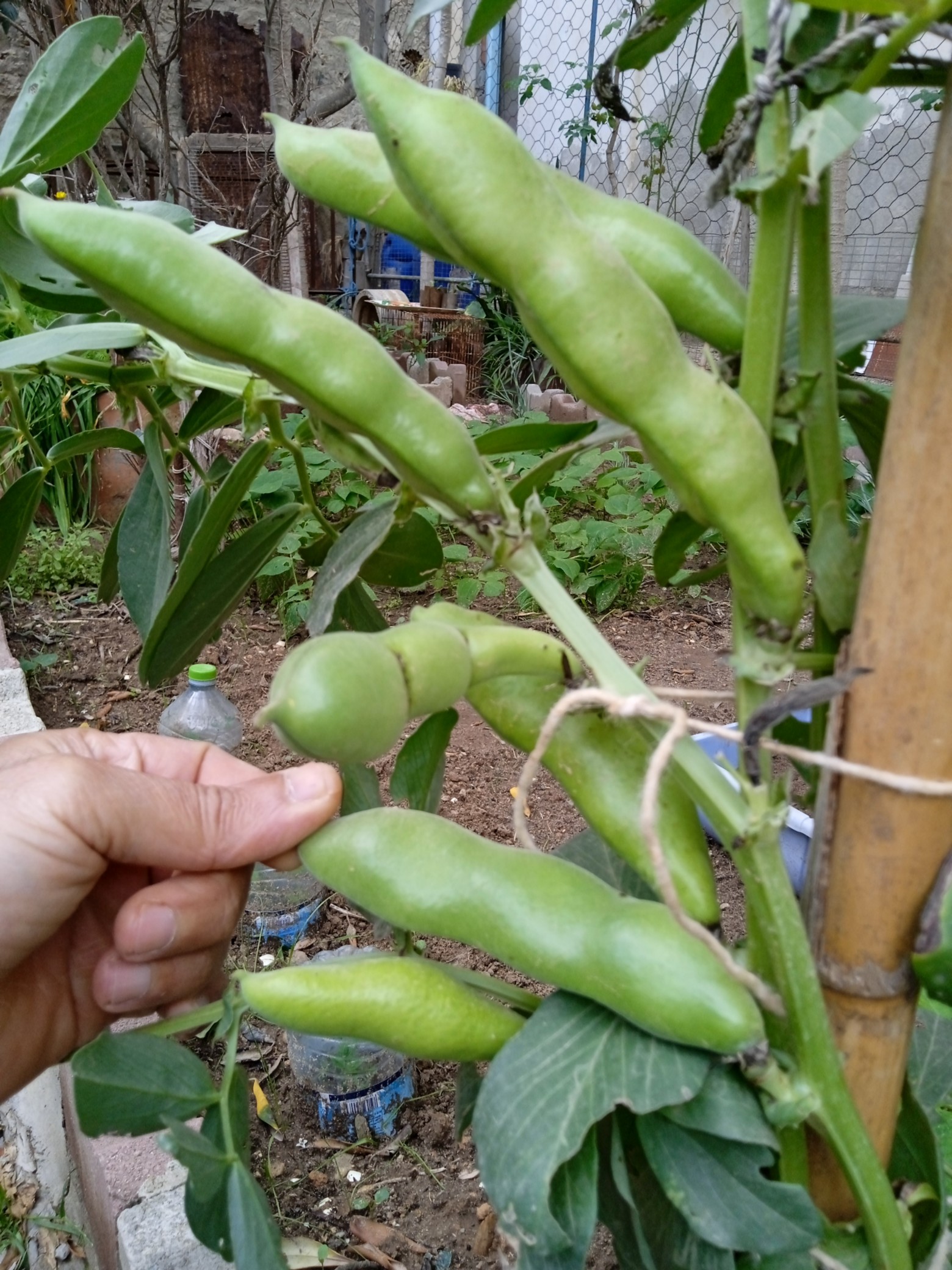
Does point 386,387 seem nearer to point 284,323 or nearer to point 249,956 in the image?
point 284,323

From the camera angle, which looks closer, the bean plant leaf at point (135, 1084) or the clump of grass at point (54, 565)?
the bean plant leaf at point (135, 1084)

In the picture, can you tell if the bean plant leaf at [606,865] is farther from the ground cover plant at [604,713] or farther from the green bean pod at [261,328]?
the green bean pod at [261,328]

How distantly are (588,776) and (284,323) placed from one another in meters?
0.28

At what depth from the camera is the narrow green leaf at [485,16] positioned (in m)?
0.62

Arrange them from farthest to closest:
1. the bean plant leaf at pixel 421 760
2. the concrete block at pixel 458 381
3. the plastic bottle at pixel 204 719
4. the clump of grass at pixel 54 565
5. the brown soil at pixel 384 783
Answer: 1. the concrete block at pixel 458 381
2. the clump of grass at pixel 54 565
3. the plastic bottle at pixel 204 719
4. the brown soil at pixel 384 783
5. the bean plant leaf at pixel 421 760

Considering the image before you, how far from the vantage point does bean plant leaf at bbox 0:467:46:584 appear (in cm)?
95

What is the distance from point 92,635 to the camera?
2.95 m

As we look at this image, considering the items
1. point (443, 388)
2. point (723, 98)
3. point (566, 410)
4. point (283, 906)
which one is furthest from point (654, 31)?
point (443, 388)

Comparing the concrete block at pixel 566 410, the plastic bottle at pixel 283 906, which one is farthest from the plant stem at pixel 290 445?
the concrete block at pixel 566 410

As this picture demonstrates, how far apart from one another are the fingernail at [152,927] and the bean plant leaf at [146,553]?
23cm

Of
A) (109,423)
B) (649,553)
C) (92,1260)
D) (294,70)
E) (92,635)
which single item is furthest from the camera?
(294,70)

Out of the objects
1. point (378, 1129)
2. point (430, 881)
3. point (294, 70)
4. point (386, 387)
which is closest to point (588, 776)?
point (430, 881)

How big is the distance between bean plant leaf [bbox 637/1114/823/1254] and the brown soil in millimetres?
329

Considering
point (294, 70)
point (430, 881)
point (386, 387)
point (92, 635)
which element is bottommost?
point (92, 635)
